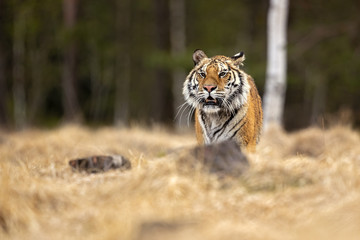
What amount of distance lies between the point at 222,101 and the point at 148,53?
16628 millimetres

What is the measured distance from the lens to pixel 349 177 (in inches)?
161

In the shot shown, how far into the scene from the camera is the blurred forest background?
16.9 metres

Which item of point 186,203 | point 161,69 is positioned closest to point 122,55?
point 161,69

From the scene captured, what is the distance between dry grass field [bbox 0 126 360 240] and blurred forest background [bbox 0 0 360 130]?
870 cm

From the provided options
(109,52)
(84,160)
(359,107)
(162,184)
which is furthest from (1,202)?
(109,52)

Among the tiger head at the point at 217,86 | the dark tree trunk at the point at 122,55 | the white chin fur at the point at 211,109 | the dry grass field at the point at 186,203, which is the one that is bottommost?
the dark tree trunk at the point at 122,55

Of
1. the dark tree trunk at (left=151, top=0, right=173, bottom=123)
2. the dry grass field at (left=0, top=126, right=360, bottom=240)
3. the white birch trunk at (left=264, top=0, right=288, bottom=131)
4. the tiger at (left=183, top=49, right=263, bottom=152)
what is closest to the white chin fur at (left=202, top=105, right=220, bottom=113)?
the tiger at (left=183, top=49, right=263, bottom=152)

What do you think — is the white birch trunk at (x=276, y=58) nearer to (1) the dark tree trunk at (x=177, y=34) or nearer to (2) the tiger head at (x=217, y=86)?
(2) the tiger head at (x=217, y=86)

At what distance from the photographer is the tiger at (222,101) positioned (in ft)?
18.1

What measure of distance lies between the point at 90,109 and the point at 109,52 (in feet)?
19.3

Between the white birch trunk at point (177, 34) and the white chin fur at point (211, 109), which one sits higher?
the white chin fur at point (211, 109)

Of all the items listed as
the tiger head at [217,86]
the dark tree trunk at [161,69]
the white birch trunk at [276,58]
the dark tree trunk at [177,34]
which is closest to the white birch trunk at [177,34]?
the dark tree trunk at [177,34]

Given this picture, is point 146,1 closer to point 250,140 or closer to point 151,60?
point 151,60

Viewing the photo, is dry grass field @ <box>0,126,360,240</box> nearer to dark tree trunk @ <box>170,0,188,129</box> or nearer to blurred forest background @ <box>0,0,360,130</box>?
blurred forest background @ <box>0,0,360,130</box>
